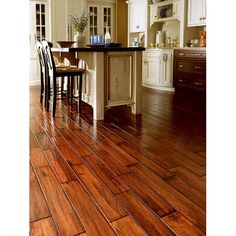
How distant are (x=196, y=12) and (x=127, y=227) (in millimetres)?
5064

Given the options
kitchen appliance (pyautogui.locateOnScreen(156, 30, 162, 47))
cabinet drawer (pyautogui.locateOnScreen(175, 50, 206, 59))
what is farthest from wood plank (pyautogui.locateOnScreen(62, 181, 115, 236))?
kitchen appliance (pyautogui.locateOnScreen(156, 30, 162, 47))

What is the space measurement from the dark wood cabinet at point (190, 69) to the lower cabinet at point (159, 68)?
217 millimetres

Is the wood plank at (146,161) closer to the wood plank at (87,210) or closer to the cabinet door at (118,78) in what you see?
the wood plank at (87,210)

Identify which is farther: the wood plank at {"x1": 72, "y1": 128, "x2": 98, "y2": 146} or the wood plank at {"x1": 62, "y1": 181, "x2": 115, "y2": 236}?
the wood plank at {"x1": 72, "y1": 128, "x2": 98, "y2": 146}

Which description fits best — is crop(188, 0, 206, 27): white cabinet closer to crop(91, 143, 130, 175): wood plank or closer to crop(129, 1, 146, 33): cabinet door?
crop(129, 1, 146, 33): cabinet door

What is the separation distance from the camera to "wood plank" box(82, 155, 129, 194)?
192 cm

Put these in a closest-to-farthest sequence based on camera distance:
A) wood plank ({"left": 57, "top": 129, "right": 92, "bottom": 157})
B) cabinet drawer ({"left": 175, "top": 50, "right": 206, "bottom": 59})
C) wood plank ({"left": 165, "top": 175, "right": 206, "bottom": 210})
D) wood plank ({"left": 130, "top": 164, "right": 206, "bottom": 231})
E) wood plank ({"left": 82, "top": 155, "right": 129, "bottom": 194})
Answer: wood plank ({"left": 130, "top": 164, "right": 206, "bottom": 231}), wood plank ({"left": 165, "top": 175, "right": 206, "bottom": 210}), wood plank ({"left": 82, "top": 155, "right": 129, "bottom": 194}), wood plank ({"left": 57, "top": 129, "right": 92, "bottom": 157}), cabinet drawer ({"left": 175, "top": 50, "right": 206, "bottom": 59})

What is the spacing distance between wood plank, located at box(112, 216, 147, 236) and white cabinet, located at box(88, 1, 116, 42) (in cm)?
724

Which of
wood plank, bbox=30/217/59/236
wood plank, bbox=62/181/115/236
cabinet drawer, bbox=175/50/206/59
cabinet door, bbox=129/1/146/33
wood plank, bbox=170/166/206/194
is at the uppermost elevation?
cabinet door, bbox=129/1/146/33

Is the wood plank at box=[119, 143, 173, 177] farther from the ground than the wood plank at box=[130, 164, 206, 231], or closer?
farther from the ground

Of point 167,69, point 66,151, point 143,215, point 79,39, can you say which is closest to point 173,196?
point 143,215

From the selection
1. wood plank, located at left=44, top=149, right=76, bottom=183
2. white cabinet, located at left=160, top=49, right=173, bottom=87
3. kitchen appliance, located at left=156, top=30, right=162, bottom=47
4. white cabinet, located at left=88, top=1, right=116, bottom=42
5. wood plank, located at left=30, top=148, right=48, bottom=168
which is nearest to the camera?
wood plank, located at left=44, top=149, right=76, bottom=183
